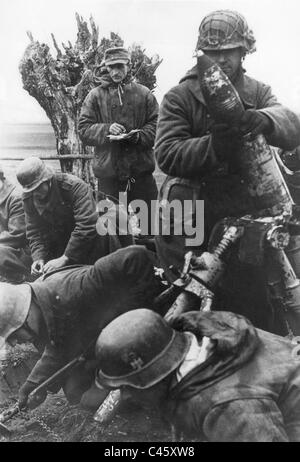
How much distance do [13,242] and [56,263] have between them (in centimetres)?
53

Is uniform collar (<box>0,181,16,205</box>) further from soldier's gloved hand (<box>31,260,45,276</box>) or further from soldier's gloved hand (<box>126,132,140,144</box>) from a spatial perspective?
soldier's gloved hand (<box>126,132,140,144</box>)

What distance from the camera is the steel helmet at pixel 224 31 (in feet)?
10.6

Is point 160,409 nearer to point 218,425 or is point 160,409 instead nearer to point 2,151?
point 218,425

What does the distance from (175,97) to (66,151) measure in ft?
4.48

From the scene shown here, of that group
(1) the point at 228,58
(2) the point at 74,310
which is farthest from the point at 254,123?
(2) the point at 74,310

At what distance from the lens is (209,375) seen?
9.20 ft

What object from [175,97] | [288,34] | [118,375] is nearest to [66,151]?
[175,97]

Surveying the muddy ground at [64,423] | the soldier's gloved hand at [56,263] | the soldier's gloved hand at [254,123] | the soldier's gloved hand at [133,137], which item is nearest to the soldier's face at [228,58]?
the soldier's gloved hand at [254,123]

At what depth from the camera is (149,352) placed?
2.87 m

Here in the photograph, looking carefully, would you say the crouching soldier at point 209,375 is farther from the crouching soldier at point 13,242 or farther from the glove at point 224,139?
the crouching soldier at point 13,242

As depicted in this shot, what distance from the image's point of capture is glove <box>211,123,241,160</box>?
10.3 ft

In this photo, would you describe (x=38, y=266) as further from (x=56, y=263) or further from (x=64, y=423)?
(x=64, y=423)

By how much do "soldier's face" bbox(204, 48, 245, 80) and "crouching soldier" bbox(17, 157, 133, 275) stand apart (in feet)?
4.22
